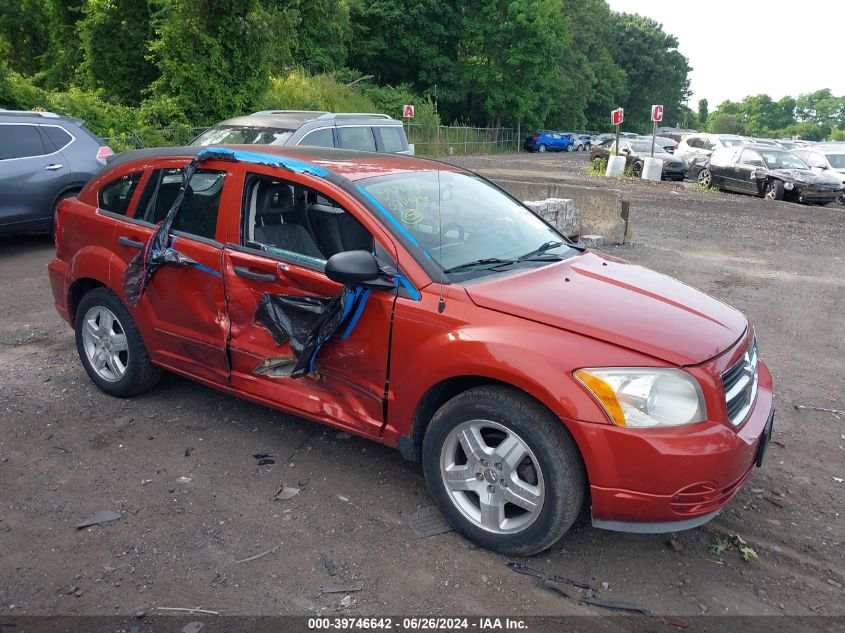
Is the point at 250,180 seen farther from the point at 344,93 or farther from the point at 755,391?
the point at 344,93

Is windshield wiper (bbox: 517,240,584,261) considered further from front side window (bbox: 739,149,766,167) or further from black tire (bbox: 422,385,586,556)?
front side window (bbox: 739,149,766,167)

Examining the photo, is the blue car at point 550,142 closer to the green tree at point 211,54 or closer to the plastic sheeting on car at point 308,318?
the green tree at point 211,54

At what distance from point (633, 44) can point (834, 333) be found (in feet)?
261

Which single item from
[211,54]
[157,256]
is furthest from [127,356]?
[211,54]

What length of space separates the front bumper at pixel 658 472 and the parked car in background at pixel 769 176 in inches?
732

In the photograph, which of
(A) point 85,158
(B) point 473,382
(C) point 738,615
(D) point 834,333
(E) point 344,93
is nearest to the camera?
(C) point 738,615

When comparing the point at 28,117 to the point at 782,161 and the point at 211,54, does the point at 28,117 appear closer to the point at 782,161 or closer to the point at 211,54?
the point at 211,54

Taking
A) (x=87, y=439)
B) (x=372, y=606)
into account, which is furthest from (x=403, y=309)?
(x=87, y=439)

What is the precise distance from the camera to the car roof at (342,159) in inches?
160

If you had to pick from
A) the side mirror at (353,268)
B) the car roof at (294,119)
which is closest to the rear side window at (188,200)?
the side mirror at (353,268)

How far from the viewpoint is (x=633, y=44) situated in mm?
77938

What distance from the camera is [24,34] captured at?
31.3 m

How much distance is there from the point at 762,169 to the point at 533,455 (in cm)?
1958

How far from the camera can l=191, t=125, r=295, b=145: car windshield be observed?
10.1 metres
